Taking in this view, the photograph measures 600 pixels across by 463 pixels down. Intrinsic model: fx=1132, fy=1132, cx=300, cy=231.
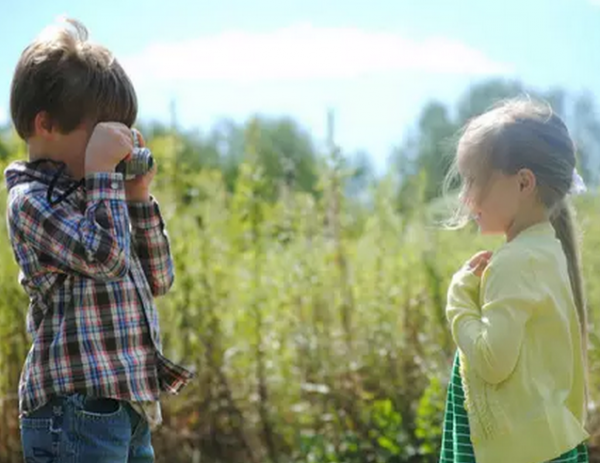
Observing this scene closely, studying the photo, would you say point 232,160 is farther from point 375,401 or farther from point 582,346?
point 582,346

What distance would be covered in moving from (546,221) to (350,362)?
1865mm

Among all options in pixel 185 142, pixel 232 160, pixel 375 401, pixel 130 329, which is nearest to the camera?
pixel 130 329

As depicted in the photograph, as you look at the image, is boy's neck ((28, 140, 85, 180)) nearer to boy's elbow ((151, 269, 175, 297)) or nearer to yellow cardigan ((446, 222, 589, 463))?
boy's elbow ((151, 269, 175, 297))

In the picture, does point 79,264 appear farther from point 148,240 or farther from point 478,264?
point 478,264

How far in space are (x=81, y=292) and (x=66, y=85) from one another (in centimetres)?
43

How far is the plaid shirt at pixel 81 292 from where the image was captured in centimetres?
228

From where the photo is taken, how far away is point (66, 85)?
7.76 feet

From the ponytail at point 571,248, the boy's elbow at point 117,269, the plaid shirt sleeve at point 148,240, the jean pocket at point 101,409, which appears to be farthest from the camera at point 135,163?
the ponytail at point 571,248

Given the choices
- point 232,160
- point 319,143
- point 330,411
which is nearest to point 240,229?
point 319,143

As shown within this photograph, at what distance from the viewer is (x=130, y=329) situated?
2.38 meters

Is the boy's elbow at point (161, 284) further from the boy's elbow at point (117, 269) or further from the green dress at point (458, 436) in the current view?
the green dress at point (458, 436)

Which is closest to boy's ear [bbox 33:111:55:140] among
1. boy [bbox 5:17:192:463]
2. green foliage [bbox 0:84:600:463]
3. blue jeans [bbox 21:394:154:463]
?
boy [bbox 5:17:192:463]

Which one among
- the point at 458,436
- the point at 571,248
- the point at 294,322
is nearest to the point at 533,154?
the point at 571,248

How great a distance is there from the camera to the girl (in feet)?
7.74
